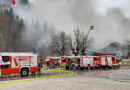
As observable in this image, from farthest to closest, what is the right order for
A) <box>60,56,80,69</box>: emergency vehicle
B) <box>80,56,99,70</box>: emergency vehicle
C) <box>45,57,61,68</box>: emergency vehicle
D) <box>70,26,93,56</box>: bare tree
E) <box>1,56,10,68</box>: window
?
<box>70,26,93,56</box>: bare tree
<box>45,57,61,68</box>: emergency vehicle
<box>60,56,80,69</box>: emergency vehicle
<box>80,56,99,70</box>: emergency vehicle
<box>1,56,10,68</box>: window

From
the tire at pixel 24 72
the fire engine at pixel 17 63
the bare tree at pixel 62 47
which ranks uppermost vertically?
the bare tree at pixel 62 47

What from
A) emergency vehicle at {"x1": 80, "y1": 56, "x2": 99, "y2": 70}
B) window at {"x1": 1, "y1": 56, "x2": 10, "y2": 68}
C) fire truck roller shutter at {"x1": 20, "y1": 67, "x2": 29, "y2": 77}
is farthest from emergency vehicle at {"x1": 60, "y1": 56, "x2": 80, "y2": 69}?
window at {"x1": 1, "y1": 56, "x2": 10, "y2": 68}

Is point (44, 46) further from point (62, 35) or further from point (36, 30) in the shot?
point (62, 35)

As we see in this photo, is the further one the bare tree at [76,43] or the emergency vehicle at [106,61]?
the bare tree at [76,43]

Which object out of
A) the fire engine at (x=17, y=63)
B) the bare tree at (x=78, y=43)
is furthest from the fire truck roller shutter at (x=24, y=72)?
the bare tree at (x=78, y=43)

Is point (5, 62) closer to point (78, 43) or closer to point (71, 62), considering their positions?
point (71, 62)

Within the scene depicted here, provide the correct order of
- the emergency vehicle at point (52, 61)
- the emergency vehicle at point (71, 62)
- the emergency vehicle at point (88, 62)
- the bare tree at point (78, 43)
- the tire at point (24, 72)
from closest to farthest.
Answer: the tire at point (24, 72)
the emergency vehicle at point (88, 62)
the emergency vehicle at point (71, 62)
the emergency vehicle at point (52, 61)
the bare tree at point (78, 43)

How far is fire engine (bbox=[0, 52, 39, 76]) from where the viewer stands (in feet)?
43.0

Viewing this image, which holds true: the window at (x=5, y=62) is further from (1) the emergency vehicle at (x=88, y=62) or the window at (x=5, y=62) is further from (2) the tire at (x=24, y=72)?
(1) the emergency vehicle at (x=88, y=62)

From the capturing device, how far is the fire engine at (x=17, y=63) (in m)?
13.1

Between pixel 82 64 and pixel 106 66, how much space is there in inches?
230

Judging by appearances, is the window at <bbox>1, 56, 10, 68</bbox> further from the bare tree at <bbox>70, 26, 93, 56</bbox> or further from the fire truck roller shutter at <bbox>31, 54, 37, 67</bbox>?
the bare tree at <bbox>70, 26, 93, 56</bbox>

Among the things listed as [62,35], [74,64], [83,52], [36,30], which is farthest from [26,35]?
[83,52]

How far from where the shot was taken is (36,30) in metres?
21.2
